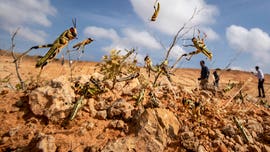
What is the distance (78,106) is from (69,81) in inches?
23.8

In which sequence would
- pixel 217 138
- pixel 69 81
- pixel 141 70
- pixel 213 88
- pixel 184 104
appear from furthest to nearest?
pixel 213 88 → pixel 141 70 → pixel 69 81 → pixel 184 104 → pixel 217 138

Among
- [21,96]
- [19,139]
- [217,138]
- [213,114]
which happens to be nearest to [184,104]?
[213,114]

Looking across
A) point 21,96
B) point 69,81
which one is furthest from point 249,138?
point 21,96

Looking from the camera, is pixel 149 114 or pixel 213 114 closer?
pixel 149 114

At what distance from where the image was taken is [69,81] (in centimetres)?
347

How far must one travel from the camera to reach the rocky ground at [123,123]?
260 cm

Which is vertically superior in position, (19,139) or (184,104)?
(184,104)

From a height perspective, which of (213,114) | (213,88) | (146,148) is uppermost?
(213,88)

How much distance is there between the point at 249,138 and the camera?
2.74m

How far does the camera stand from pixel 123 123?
286 centimetres

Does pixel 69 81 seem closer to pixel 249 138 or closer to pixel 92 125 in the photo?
pixel 92 125

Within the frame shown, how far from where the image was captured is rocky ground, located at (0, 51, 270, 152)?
260 centimetres

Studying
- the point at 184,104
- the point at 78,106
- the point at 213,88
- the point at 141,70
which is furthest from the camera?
the point at 213,88

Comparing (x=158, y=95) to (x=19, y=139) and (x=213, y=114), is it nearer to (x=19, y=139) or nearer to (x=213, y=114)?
(x=213, y=114)
